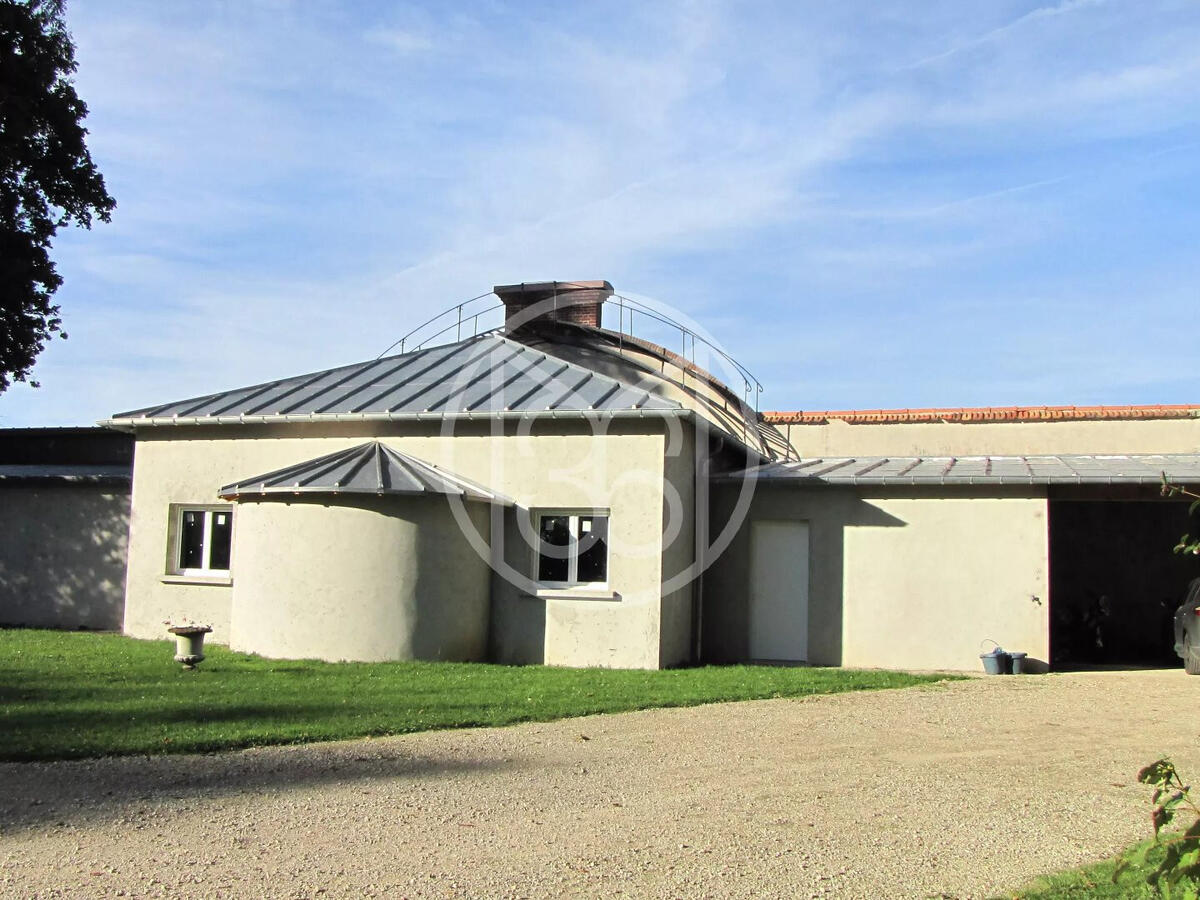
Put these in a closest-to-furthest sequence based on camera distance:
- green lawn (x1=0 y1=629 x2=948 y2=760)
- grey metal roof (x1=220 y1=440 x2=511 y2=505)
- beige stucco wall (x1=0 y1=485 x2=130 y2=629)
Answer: green lawn (x1=0 y1=629 x2=948 y2=760), grey metal roof (x1=220 y1=440 x2=511 y2=505), beige stucco wall (x1=0 y1=485 x2=130 y2=629)

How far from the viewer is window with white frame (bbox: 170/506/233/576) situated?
1705 cm

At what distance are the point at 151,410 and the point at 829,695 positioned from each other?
11203mm

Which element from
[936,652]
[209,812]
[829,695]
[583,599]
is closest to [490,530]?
[583,599]

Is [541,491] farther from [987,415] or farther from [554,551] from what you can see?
[987,415]

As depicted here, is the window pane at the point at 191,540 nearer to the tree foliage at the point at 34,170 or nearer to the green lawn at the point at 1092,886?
the tree foliage at the point at 34,170

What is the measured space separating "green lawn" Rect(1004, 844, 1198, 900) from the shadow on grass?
12.4 ft

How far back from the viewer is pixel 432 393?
54.6 ft

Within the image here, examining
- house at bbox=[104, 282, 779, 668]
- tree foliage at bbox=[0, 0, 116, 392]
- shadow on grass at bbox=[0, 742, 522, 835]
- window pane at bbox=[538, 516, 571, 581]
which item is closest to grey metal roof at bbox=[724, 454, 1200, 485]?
house at bbox=[104, 282, 779, 668]

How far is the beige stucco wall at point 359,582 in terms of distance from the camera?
14.2 metres

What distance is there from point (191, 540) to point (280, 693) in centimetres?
706

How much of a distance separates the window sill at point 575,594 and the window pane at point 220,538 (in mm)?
5132

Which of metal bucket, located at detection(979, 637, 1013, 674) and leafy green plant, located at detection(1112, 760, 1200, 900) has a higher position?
leafy green plant, located at detection(1112, 760, 1200, 900)

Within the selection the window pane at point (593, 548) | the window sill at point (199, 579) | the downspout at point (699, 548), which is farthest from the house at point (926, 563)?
the window sill at point (199, 579)

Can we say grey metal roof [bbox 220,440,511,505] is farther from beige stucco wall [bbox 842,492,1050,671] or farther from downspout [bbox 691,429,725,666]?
beige stucco wall [bbox 842,492,1050,671]
